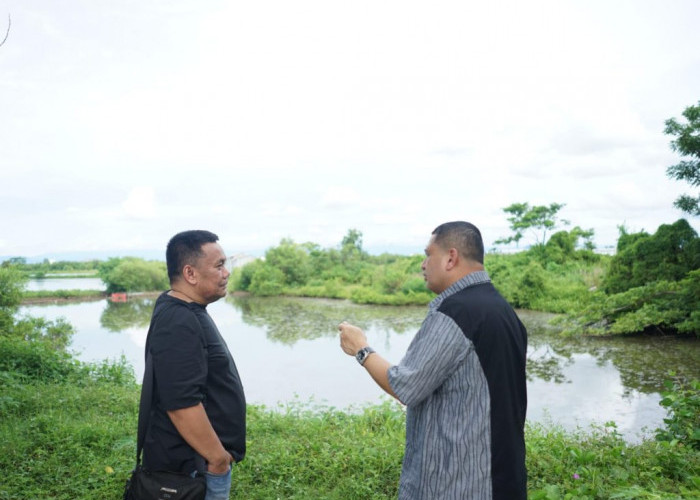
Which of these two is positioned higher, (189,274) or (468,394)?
(189,274)

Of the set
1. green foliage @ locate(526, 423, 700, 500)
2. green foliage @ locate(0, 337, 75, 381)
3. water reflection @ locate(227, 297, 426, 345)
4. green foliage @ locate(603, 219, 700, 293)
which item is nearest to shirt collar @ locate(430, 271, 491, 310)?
green foliage @ locate(526, 423, 700, 500)

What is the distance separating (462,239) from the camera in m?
1.80

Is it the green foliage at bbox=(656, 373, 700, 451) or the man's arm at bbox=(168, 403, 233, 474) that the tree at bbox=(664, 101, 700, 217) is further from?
the man's arm at bbox=(168, 403, 233, 474)

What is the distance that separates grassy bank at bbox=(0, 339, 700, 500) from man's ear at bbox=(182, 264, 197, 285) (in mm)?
1841

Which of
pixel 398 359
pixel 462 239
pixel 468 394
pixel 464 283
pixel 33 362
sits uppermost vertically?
pixel 462 239

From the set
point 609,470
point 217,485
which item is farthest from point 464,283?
point 609,470

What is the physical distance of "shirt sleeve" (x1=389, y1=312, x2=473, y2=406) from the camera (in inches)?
62.9

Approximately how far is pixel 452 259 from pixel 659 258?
519 inches

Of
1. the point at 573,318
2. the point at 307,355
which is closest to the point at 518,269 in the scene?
the point at 573,318

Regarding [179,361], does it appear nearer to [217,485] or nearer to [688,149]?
[217,485]

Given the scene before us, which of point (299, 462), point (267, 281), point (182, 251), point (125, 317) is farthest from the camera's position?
point (267, 281)

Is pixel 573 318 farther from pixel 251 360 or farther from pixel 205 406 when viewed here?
pixel 205 406

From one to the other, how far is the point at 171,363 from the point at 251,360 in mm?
9831

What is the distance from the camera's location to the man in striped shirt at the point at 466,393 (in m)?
1.61
